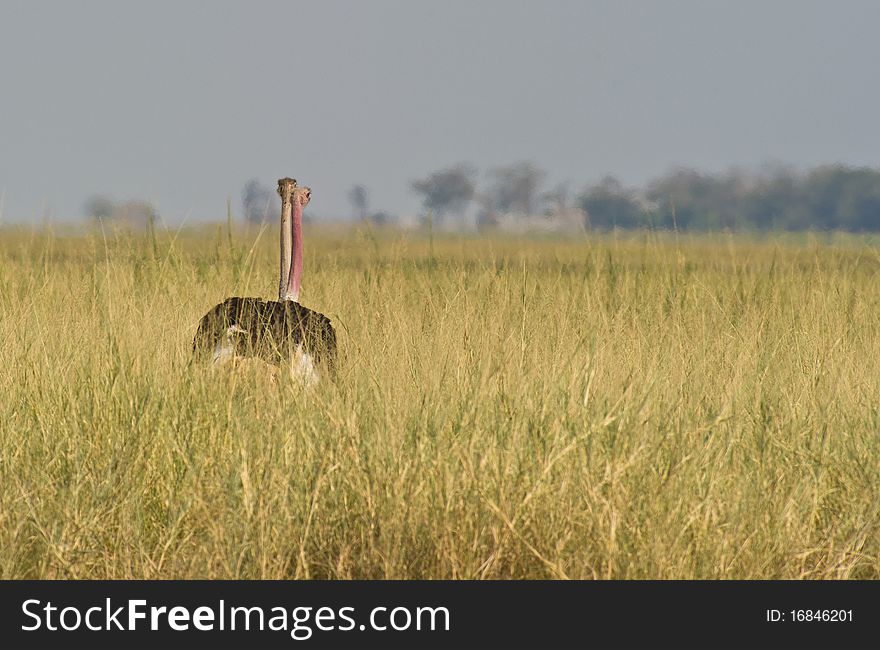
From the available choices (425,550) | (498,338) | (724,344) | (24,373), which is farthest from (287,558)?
(724,344)

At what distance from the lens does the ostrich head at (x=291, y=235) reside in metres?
5.44

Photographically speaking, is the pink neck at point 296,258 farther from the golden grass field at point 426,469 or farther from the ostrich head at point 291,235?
the golden grass field at point 426,469

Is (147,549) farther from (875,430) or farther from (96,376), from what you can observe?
(875,430)

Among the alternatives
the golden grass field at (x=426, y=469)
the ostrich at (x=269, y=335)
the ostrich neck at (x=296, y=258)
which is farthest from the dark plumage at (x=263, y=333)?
the ostrich neck at (x=296, y=258)

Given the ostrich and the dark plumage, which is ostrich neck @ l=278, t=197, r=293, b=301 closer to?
the ostrich

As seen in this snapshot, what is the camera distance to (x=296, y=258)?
5.44 m

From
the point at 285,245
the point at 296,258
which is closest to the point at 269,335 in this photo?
the point at 296,258

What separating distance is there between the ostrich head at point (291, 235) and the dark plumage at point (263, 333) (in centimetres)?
39

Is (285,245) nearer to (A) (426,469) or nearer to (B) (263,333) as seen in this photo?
(B) (263,333)

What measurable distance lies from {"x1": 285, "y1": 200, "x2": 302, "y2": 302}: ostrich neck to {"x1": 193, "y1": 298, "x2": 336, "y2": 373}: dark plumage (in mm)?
357

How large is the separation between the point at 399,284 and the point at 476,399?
4.73 metres

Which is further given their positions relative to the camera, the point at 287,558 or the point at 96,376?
the point at 96,376

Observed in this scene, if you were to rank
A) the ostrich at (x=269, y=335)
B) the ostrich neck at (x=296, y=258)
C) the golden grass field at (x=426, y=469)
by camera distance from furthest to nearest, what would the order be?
1. the ostrich neck at (x=296, y=258)
2. the ostrich at (x=269, y=335)
3. the golden grass field at (x=426, y=469)

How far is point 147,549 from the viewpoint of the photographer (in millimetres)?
3311
